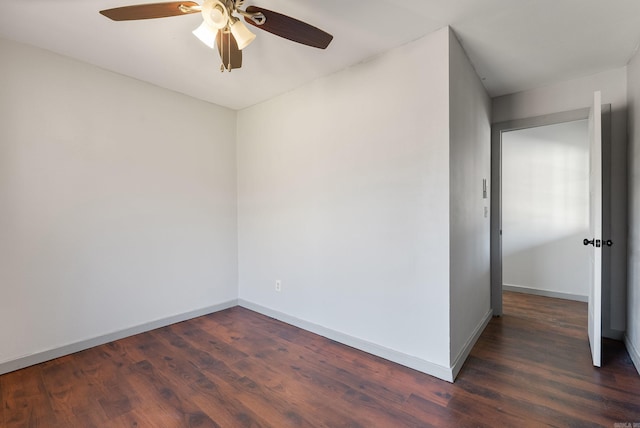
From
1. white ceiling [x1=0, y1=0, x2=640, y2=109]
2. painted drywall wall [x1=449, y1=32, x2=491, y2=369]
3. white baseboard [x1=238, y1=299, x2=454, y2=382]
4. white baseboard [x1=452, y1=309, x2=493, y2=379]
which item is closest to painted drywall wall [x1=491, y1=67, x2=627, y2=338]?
white ceiling [x1=0, y1=0, x2=640, y2=109]

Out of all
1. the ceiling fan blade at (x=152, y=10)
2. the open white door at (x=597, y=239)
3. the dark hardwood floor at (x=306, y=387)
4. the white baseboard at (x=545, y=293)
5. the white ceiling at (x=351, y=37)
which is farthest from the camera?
the white baseboard at (x=545, y=293)

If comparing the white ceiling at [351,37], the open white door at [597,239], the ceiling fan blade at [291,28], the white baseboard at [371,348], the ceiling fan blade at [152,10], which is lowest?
the white baseboard at [371,348]

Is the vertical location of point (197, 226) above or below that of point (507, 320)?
above

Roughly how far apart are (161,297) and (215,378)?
1.36m

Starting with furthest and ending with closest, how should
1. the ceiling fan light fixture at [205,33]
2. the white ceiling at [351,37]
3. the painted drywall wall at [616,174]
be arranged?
the painted drywall wall at [616,174], the white ceiling at [351,37], the ceiling fan light fixture at [205,33]

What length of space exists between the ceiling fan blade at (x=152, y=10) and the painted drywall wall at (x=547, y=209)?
436 centimetres

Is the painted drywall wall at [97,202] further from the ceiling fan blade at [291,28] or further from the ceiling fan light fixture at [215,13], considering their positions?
the ceiling fan blade at [291,28]

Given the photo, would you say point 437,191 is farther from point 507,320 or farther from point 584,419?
point 507,320

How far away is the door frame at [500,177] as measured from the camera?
2779 millimetres

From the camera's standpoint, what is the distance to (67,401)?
6.34 feet

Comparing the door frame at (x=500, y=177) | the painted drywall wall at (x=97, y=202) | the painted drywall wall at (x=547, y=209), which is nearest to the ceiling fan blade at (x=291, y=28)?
the painted drywall wall at (x=97, y=202)

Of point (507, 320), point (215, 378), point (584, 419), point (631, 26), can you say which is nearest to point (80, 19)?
point (215, 378)

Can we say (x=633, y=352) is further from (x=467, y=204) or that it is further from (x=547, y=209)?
(x=547, y=209)

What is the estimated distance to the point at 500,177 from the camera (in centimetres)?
333
